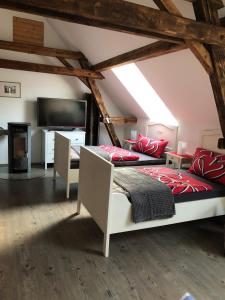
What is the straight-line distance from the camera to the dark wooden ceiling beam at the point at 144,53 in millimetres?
2926

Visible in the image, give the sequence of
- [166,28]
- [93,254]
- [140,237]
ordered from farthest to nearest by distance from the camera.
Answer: [140,237] < [93,254] < [166,28]

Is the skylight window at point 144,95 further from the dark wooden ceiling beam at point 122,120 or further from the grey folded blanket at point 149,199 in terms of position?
the grey folded blanket at point 149,199

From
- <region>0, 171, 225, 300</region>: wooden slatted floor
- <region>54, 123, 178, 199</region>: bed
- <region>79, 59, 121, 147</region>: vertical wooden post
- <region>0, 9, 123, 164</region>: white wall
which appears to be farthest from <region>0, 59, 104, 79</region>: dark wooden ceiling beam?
<region>0, 171, 225, 300</region>: wooden slatted floor

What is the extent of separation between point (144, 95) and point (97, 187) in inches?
125

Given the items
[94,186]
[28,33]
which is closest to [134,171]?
[94,186]

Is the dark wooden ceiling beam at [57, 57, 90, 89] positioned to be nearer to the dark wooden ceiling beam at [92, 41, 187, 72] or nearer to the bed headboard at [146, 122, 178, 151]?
the dark wooden ceiling beam at [92, 41, 187, 72]

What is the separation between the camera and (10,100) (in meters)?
5.23

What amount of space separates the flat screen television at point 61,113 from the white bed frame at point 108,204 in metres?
2.59

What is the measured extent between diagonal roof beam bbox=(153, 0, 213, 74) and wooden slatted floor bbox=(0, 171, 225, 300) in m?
1.81

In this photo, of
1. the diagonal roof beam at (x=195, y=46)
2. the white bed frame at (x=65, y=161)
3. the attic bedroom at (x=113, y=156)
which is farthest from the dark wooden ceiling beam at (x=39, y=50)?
the diagonal roof beam at (x=195, y=46)

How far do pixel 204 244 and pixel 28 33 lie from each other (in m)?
4.82

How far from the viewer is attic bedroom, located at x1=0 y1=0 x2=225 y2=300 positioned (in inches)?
82.1

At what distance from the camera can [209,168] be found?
3.26 metres

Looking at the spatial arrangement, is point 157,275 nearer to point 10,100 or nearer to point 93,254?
point 93,254
